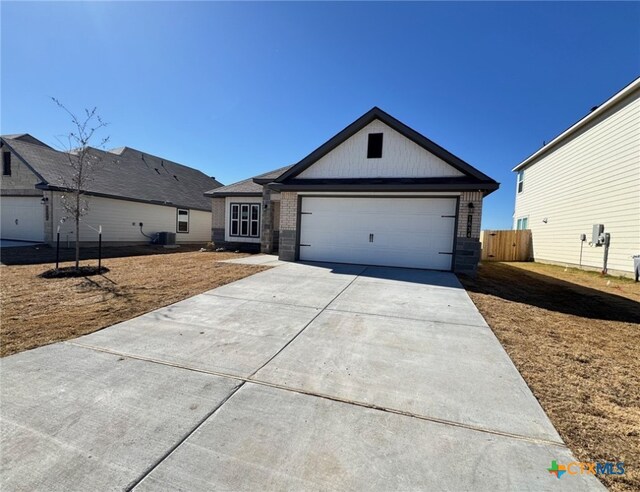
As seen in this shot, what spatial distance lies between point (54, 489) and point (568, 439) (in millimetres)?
3475

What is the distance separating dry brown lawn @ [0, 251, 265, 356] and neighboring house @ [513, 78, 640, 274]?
13306 mm

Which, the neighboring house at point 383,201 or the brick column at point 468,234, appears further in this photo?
the neighboring house at point 383,201

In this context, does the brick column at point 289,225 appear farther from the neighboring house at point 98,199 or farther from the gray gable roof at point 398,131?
the neighboring house at point 98,199

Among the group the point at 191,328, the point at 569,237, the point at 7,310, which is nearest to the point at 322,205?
the point at 191,328

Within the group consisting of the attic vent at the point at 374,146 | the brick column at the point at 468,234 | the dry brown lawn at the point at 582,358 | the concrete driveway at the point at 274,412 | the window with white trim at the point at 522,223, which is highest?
the attic vent at the point at 374,146

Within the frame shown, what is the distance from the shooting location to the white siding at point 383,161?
9.84 m

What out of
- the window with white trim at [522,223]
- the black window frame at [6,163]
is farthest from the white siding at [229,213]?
the window with white trim at [522,223]

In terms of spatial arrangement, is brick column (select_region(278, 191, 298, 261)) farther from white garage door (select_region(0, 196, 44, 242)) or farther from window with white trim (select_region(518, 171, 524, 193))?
window with white trim (select_region(518, 171, 524, 193))

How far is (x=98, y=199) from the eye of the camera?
15570 mm

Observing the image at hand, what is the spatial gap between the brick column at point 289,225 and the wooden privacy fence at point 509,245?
12.4m

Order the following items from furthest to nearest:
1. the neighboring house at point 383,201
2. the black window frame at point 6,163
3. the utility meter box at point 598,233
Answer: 1. the black window frame at point 6,163
2. the utility meter box at point 598,233
3. the neighboring house at point 383,201

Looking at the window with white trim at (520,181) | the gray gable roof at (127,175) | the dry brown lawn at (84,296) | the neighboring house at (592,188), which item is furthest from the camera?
the window with white trim at (520,181)

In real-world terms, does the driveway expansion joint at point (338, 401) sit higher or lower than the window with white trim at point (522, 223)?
lower

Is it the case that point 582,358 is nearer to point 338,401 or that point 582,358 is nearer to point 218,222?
Answer: point 338,401
